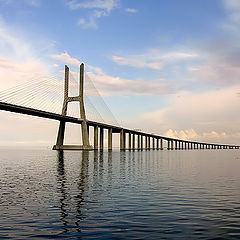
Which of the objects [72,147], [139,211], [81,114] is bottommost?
[139,211]

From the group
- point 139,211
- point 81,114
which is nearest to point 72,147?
point 81,114

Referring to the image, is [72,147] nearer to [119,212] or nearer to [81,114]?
[81,114]

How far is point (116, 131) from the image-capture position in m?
162

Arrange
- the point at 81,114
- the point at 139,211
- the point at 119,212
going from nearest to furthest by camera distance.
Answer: the point at 119,212 → the point at 139,211 → the point at 81,114

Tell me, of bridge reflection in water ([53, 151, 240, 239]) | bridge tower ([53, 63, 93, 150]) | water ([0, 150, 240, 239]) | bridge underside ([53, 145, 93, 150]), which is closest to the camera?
water ([0, 150, 240, 239])

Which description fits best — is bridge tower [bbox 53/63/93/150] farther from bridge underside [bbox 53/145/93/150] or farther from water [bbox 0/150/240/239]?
water [bbox 0/150/240/239]

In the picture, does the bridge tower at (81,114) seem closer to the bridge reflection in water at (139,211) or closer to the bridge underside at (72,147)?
the bridge underside at (72,147)

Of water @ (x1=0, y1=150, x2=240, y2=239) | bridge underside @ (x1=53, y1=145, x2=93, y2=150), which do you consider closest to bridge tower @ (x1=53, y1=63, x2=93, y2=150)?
bridge underside @ (x1=53, y1=145, x2=93, y2=150)

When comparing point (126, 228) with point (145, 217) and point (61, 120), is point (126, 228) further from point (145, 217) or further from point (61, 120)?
point (61, 120)

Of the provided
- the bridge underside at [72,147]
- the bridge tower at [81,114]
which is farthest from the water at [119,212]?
the bridge underside at [72,147]

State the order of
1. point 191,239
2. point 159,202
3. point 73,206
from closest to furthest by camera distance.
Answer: point 191,239, point 73,206, point 159,202

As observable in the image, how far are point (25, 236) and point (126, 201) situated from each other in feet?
27.3

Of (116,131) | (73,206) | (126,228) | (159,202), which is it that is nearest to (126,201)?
(159,202)

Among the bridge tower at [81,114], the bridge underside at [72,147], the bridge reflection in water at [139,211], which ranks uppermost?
the bridge tower at [81,114]
